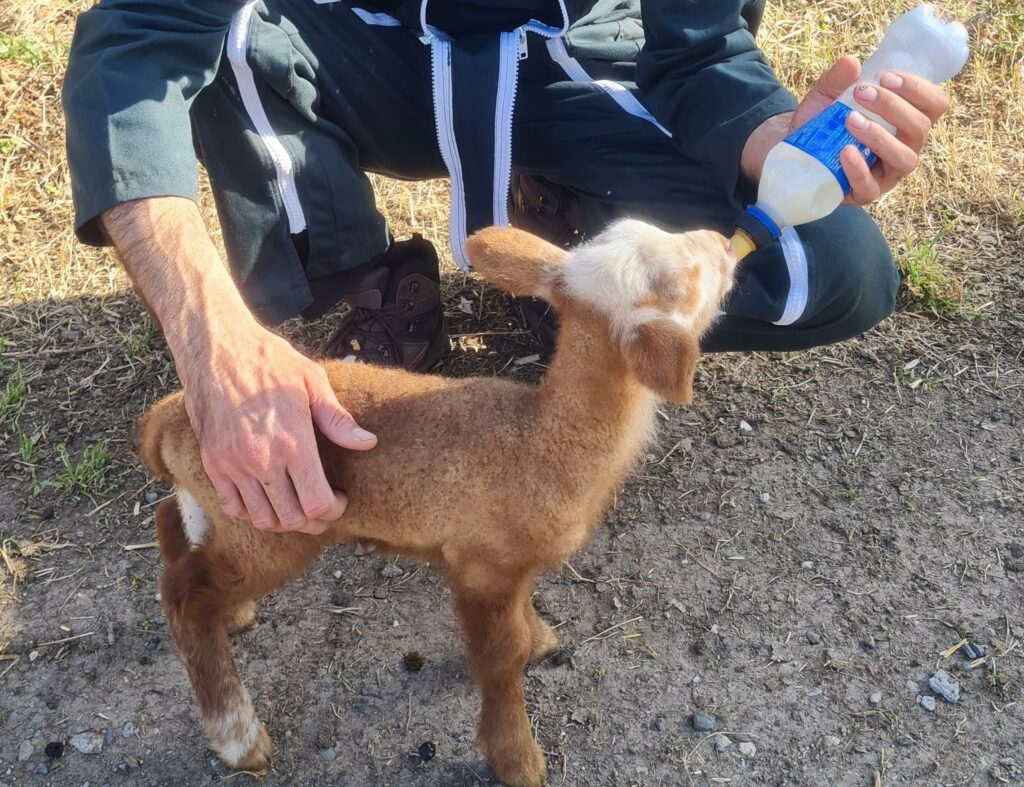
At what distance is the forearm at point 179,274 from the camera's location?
2.68 m

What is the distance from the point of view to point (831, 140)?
267 centimetres

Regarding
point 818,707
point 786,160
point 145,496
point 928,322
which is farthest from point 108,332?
point 928,322

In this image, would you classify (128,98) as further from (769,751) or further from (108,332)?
(769,751)

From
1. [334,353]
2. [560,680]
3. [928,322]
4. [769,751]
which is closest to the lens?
[769,751]

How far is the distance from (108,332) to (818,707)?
3.80 m

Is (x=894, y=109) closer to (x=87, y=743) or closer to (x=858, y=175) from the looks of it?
(x=858, y=175)

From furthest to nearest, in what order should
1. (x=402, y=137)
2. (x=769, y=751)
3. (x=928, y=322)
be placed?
(x=928, y=322) < (x=402, y=137) < (x=769, y=751)

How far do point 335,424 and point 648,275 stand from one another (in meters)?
1.03

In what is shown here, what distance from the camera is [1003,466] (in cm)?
391

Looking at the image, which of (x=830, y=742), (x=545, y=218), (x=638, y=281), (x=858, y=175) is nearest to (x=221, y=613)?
(x=638, y=281)

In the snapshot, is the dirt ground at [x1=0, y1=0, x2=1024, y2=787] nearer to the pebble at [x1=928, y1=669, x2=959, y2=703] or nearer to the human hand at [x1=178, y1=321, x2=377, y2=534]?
Answer: the pebble at [x1=928, y1=669, x2=959, y2=703]

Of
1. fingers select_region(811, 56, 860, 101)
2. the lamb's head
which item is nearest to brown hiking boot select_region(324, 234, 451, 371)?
the lamb's head

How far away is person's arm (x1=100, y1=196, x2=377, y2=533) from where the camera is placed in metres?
2.53

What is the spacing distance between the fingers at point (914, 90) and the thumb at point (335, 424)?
6.24ft
